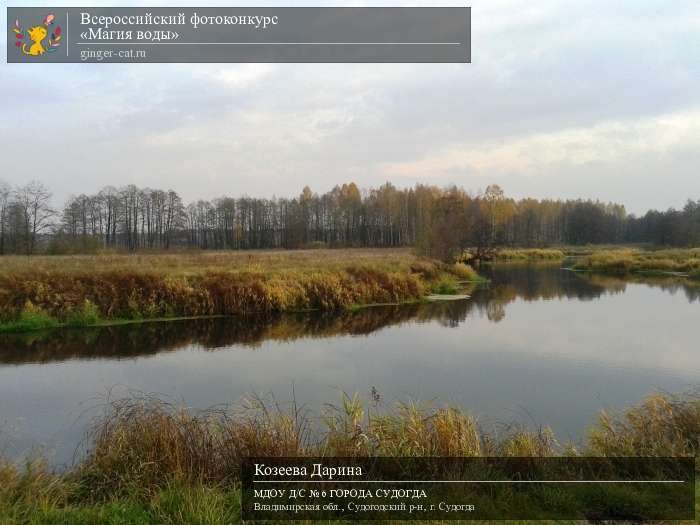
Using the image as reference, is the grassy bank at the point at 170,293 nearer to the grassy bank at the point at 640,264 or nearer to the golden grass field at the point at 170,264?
the golden grass field at the point at 170,264

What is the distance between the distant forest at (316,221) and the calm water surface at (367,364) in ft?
91.0

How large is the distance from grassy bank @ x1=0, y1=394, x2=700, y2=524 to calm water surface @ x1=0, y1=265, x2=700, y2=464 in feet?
3.42

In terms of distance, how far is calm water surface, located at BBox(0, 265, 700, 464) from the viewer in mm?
6758

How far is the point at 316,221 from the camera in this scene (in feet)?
206

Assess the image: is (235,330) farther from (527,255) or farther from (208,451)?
(527,255)

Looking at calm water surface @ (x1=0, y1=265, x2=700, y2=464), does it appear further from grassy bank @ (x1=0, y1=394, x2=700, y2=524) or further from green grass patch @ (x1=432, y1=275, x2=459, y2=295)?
green grass patch @ (x1=432, y1=275, x2=459, y2=295)

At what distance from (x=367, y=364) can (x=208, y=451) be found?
5348 millimetres

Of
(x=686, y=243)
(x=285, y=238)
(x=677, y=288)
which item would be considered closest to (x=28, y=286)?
(x=677, y=288)

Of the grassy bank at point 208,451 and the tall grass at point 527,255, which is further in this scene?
the tall grass at point 527,255

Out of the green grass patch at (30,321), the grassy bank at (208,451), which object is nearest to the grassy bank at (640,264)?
the grassy bank at (208,451)

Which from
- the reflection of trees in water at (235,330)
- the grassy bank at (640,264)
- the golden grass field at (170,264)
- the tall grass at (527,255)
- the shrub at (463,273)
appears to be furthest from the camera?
the tall grass at (527,255)

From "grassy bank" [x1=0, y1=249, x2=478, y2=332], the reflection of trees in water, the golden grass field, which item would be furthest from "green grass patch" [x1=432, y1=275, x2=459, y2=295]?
"grassy bank" [x1=0, y1=249, x2=478, y2=332]

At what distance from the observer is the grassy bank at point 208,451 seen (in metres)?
3.14

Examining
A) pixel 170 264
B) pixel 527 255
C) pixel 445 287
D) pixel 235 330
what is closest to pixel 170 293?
pixel 235 330
